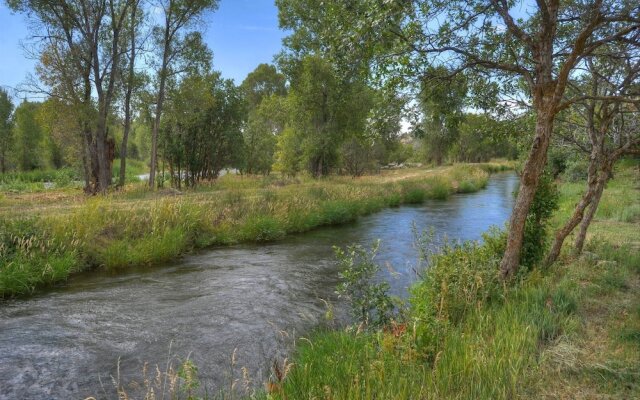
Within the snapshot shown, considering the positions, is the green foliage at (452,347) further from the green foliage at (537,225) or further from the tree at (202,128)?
the tree at (202,128)

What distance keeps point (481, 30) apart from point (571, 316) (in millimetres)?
5277

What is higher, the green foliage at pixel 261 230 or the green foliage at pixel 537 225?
the green foliage at pixel 537 225

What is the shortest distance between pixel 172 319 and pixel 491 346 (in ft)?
19.9

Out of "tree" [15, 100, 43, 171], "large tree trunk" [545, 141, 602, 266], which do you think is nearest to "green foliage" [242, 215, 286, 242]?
"large tree trunk" [545, 141, 602, 266]

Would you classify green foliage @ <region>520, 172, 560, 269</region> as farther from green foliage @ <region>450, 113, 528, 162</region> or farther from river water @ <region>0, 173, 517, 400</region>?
river water @ <region>0, 173, 517, 400</region>

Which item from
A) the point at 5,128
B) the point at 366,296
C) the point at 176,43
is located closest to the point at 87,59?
the point at 176,43

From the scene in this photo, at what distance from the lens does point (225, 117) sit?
2894cm

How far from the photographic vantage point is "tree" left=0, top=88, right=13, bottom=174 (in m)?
45.3

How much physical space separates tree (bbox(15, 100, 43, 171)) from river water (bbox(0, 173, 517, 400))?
48.1m

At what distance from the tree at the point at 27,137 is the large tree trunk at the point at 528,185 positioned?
5648 centimetres

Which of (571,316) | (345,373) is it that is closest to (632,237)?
(571,316)

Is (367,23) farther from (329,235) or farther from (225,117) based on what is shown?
(225,117)

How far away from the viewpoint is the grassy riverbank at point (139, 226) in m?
10.9

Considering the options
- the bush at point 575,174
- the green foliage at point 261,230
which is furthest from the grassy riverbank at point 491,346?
the bush at point 575,174
